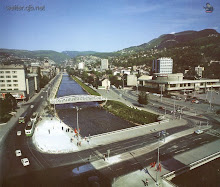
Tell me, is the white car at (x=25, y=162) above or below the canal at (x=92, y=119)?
above

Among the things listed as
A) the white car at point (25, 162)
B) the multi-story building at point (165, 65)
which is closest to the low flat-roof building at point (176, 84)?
the white car at point (25, 162)

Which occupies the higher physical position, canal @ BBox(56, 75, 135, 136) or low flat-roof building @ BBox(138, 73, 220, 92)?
low flat-roof building @ BBox(138, 73, 220, 92)

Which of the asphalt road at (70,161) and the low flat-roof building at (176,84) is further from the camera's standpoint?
the low flat-roof building at (176,84)

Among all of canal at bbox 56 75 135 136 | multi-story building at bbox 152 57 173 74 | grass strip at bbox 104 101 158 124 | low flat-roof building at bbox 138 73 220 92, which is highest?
multi-story building at bbox 152 57 173 74

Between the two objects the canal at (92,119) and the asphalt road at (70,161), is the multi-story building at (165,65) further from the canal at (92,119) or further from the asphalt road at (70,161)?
the asphalt road at (70,161)

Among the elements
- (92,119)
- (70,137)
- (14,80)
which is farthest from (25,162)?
(14,80)

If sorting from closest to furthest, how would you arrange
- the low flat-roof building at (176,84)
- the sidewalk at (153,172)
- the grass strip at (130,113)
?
the sidewalk at (153,172) → the grass strip at (130,113) → the low flat-roof building at (176,84)

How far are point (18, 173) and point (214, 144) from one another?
2649 centimetres

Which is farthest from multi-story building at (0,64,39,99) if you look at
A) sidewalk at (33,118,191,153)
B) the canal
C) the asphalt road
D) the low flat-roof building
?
the low flat-roof building

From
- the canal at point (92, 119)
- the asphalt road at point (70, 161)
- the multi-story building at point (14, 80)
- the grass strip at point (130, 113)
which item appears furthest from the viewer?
the multi-story building at point (14, 80)

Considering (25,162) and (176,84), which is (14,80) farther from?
(176,84)

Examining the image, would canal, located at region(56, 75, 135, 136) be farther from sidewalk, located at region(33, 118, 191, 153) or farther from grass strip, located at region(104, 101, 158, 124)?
sidewalk, located at region(33, 118, 191, 153)

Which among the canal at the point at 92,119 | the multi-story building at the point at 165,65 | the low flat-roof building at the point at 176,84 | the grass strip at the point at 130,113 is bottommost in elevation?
the canal at the point at 92,119

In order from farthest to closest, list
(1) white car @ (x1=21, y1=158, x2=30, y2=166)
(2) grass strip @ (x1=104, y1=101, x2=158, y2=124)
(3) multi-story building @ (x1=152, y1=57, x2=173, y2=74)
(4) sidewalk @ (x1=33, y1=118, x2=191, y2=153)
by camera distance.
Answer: (3) multi-story building @ (x1=152, y1=57, x2=173, y2=74), (2) grass strip @ (x1=104, y1=101, x2=158, y2=124), (4) sidewalk @ (x1=33, y1=118, x2=191, y2=153), (1) white car @ (x1=21, y1=158, x2=30, y2=166)
